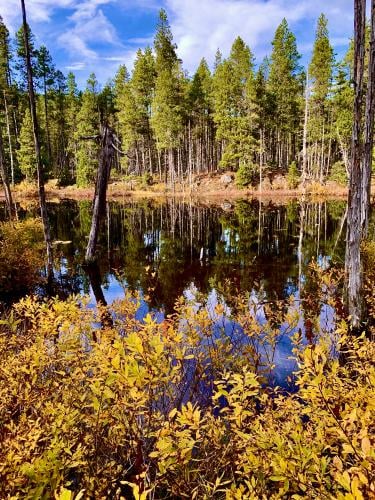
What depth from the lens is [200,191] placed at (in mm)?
46438

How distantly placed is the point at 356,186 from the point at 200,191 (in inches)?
1569

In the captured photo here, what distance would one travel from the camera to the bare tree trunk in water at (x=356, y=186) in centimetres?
673

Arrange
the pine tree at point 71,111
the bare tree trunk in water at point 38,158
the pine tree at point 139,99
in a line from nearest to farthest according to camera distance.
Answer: the bare tree trunk in water at point 38,158 < the pine tree at point 139,99 < the pine tree at point 71,111

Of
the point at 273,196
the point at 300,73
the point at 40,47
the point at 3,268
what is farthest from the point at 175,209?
the point at 40,47

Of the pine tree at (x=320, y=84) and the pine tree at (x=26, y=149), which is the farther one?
the pine tree at (x=26, y=149)

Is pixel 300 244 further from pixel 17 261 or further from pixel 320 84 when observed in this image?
pixel 320 84

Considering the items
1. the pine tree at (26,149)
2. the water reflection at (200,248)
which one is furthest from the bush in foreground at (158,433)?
the pine tree at (26,149)

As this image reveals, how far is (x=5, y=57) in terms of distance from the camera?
42531mm

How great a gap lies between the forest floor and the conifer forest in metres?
0.29

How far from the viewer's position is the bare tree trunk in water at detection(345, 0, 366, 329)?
22.1 feet

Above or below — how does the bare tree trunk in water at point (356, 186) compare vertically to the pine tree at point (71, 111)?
below

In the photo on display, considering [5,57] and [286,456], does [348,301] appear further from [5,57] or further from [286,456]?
[5,57]

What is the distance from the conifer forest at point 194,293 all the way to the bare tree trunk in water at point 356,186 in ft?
0.12

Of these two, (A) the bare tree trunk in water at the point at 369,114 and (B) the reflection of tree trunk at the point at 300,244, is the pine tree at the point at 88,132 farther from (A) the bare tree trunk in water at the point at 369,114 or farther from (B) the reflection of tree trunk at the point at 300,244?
(A) the bare tree trunk in water at the point at 369,114
